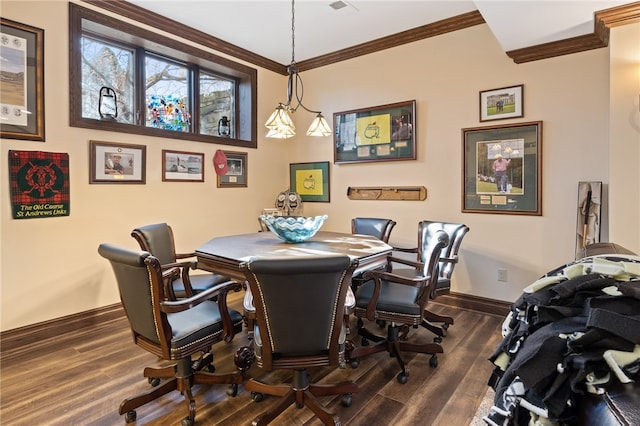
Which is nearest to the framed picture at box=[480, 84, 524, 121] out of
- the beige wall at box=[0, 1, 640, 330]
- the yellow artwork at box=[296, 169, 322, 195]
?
the beige wall at box=[0, 1, 640, 330]

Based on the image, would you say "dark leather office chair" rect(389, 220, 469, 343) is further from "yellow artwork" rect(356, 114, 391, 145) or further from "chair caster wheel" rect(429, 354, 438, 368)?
"yellow artwork" rect(356, 114, 391, 145)

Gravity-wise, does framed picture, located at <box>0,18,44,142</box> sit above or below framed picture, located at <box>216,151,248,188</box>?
above

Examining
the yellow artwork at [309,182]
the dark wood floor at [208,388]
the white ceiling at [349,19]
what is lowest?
the dark wood floor at [208,388]

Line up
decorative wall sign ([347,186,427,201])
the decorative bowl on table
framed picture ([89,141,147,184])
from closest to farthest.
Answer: the decorative bowl on table < framed picture ([89,141,147,184]) < decorative wall sign ([347,186,427,201])

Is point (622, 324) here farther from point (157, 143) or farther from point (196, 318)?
point (157, 143)

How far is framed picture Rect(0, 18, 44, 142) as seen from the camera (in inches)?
103

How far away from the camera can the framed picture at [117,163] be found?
122 inches

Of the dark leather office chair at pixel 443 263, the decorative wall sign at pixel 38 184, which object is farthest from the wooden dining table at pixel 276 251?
the decorative wall sign at pixel 38 184

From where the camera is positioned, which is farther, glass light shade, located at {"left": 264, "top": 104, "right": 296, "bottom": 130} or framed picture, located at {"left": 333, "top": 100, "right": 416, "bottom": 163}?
framed picture, located at {"left": 333, "top": 100, "right": 416, "bottom": 163}

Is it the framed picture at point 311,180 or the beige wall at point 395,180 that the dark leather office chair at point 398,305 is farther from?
the framed picture at point 311,180

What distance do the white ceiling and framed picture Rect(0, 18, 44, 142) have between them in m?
0.98

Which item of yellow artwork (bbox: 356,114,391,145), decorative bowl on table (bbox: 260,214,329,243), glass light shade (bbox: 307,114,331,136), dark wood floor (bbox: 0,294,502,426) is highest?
yellow artwork (bbox: 356,114,391,145)

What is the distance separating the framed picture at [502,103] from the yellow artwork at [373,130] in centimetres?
100

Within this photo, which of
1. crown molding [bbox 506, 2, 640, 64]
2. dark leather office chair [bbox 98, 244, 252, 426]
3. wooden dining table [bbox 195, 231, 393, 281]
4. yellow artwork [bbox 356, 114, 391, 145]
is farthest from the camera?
yellow artwork [bbox 356, 114, 391, 145]
